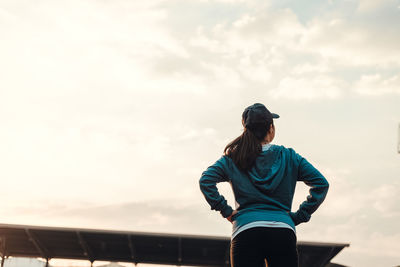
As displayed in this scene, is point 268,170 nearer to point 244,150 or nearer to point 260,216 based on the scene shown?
point 244,150

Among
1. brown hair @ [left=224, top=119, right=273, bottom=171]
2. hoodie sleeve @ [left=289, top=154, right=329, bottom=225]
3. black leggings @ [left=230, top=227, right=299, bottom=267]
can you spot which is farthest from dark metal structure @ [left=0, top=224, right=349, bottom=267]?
black leggings @ [left=230, top=227, right=299, bottom=267]

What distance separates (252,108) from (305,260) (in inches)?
513

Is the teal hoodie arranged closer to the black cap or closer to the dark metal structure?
the black cap

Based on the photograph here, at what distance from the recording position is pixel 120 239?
1471 centimetres

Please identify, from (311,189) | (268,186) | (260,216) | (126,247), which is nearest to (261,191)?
(268,186)

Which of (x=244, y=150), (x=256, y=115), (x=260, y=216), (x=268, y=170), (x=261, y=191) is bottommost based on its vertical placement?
(x=260, y=216)

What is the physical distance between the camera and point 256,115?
351 centimetres

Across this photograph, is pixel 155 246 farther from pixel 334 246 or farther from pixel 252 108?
pixel 252 108

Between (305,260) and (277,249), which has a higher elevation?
(305,260)

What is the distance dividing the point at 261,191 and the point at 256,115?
51 cm

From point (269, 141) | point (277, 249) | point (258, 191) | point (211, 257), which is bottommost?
point (277, 249)

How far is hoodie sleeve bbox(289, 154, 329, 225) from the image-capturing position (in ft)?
11.3

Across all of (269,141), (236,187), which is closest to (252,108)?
(269,141)

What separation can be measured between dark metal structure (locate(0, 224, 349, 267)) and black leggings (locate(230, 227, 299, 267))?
437 inches
